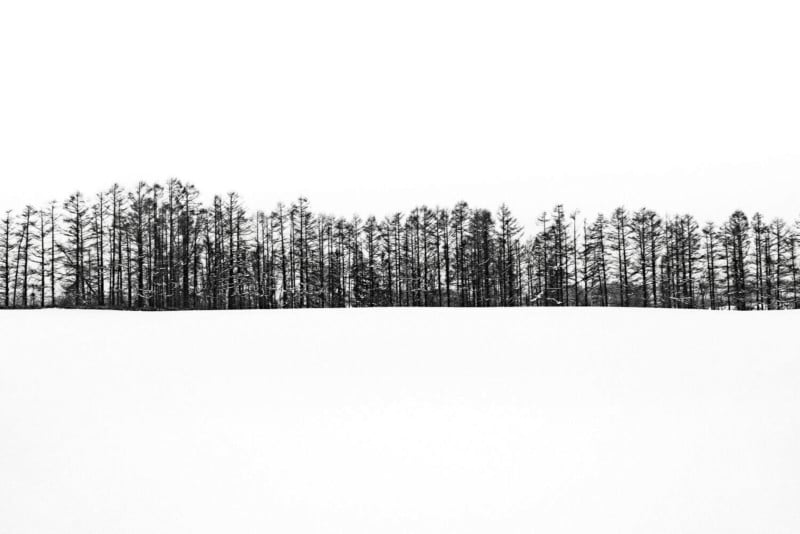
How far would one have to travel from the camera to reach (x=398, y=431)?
2.52 meters

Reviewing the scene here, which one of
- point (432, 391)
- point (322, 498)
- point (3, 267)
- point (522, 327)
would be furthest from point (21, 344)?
point (3, 267)

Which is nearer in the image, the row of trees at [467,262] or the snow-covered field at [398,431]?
the snow-covered field at [398,431]

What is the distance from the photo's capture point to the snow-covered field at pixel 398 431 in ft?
7.11

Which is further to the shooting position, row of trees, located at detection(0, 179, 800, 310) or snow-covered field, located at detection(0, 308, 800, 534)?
row of trees, located at detection(0, 179, 800, 310)

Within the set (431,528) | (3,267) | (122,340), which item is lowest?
(431,528)

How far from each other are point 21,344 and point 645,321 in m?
4.71

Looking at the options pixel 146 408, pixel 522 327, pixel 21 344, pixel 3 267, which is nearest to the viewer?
pixel 146 408

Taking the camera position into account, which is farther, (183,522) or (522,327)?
(522,327)

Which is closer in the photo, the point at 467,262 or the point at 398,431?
the point at 398,431

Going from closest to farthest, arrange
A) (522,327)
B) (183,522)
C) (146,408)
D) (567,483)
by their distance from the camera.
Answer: (183,522), (567,483), (146,408), (522,327)

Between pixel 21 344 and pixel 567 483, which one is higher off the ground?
pixel 21 344

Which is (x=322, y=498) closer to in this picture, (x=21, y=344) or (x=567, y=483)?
(x=567, y=483)

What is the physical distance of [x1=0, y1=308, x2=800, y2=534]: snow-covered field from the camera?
7.11 ft

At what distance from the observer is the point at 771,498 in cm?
225
